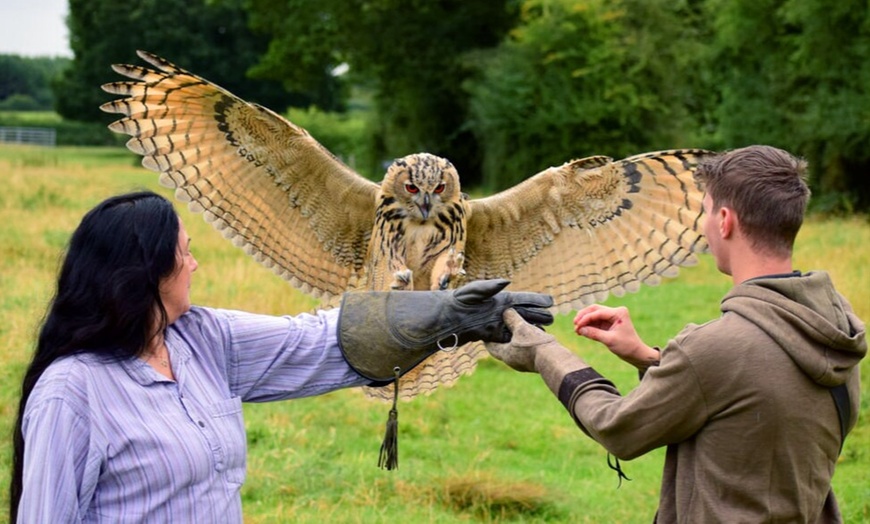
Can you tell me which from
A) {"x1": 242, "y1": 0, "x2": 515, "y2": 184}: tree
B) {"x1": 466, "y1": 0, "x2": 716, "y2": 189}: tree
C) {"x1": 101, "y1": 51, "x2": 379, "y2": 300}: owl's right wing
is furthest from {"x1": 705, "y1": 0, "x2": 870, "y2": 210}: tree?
{"x1": 101, "y1": 51, "x2": 379, "y2": 300}: owl's right wing

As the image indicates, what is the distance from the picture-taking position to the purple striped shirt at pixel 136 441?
8.45ft

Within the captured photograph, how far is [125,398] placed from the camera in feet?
8.84

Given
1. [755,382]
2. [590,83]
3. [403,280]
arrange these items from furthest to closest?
[590,83] → [403,280] → [755,382]

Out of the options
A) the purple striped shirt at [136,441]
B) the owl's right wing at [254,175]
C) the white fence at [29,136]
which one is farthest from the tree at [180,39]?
the purple striped shirt at [136,441]

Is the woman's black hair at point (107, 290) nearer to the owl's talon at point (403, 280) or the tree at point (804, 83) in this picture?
the owl's talon at point (403, 280)

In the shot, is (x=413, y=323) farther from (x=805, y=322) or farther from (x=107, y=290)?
(x=805, y=322)

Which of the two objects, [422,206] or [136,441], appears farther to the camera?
[422,206]

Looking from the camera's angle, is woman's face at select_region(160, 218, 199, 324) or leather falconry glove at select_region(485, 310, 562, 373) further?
leather falconry glove at select_region(485, 310, 562, 373)

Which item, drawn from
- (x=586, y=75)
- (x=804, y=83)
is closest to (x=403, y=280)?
(x=804, y=83)

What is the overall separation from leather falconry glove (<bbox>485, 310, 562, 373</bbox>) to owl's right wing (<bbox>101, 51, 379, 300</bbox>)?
1.97 metres

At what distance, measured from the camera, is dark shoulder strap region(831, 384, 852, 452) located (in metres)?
2.63

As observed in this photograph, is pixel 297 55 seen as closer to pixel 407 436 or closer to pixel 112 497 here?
pixel 407 436

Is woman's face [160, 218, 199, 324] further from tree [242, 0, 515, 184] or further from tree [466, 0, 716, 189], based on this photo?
tree [242, 0, 515, 184]

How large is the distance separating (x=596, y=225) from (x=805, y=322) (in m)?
2.73
